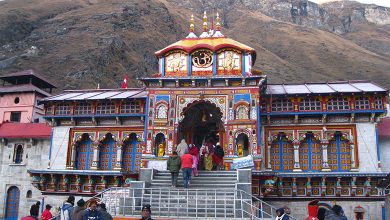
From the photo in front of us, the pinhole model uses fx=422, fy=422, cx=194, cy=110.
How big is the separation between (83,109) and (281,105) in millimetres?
13592

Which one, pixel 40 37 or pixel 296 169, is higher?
pixel 40 37

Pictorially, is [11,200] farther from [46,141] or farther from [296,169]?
[296,169]

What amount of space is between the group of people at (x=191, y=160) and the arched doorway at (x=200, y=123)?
1.50 meters

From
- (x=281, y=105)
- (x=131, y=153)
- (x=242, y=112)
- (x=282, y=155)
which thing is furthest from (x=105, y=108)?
Answer: (x=282, y=155)

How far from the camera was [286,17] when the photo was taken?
6900 inches

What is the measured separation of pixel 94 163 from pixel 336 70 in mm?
90767

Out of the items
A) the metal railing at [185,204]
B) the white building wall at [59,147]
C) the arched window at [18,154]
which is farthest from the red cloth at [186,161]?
the arched window at [18,154]

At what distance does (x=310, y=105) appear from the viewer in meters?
26.8

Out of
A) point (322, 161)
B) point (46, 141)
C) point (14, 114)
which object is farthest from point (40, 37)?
point (322, 161)

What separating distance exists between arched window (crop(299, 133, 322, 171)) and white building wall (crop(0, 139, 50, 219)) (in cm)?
1807

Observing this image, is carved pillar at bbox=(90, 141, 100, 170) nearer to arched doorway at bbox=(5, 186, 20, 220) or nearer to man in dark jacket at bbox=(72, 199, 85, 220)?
arched doorway at bbox=(5, 186, 20, 220)

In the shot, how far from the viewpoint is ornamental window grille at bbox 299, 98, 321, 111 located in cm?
2675

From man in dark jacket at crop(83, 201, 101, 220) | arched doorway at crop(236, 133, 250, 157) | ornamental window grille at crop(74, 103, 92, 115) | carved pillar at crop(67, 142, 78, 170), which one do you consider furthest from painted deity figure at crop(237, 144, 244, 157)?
man in dark jacket at crop(83, 201, 101, 220)

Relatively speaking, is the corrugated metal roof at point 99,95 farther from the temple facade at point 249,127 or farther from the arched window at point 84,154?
the arched window at point 84,154
